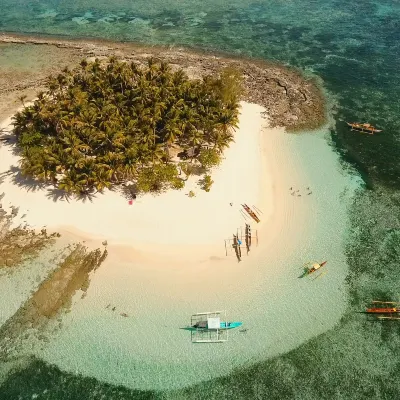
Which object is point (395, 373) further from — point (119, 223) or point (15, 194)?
point (15, 194)

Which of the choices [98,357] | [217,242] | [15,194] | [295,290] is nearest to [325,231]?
[295,290]

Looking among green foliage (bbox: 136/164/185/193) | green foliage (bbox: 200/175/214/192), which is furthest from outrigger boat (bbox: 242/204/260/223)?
green foliage (bbox: 136/164/185/193)

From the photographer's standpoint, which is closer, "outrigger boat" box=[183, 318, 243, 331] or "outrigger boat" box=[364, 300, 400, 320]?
"outrigger boat" box=[183, 318, 243, 331]

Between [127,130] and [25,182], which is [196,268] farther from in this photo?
[25,182]

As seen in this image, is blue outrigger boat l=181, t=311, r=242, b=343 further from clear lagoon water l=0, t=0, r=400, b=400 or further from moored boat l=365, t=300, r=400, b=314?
moored boat l=365, t=300, r=400, b=314

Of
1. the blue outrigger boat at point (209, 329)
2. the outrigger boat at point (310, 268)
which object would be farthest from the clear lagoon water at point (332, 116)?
the blue outrigger boat at point (209, 329)

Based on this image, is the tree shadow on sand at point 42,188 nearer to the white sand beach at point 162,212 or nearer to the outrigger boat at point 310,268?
the white sand beach at point 162,212
